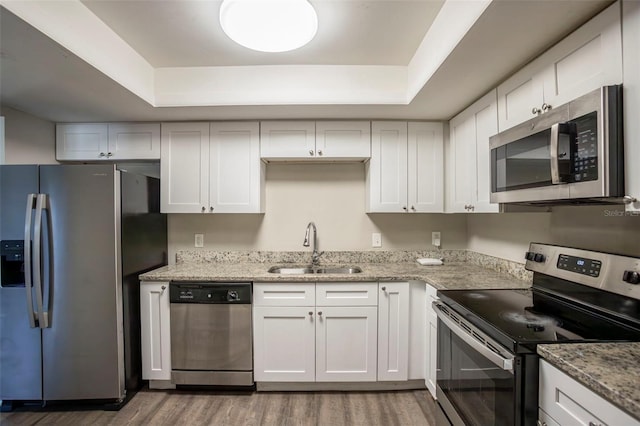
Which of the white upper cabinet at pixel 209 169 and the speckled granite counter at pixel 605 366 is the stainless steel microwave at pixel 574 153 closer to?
the speckled granite counter at pixel 605 366

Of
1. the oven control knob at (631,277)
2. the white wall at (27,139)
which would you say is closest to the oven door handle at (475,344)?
the oven control knob at (631,277)

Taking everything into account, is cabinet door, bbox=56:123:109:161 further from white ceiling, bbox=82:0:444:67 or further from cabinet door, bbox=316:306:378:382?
cabinet door, bbox=316:306:378:382

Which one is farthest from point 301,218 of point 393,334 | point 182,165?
point 393,334

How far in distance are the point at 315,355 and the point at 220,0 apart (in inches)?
90.4

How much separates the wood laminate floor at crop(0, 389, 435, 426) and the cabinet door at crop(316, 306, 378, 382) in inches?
6.3

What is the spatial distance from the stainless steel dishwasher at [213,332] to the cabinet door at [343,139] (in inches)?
50.7

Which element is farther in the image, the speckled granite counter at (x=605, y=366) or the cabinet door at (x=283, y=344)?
the cabinet door at (x=283, y=344)

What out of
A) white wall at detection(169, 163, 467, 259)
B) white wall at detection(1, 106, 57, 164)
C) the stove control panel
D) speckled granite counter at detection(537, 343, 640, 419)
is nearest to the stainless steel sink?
white wall at detection(169, 163, 467, 259)

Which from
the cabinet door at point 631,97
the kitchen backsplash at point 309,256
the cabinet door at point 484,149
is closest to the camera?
the cabinet door at point 631,97

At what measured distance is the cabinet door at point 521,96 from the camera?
55.0 inches

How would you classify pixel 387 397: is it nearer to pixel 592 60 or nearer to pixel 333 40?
pixel 592 60

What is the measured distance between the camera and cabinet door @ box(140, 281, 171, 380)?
7.04 ft

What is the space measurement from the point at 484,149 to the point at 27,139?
347cm

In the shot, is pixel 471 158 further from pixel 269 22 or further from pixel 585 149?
pixel 269 22
